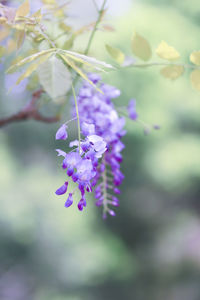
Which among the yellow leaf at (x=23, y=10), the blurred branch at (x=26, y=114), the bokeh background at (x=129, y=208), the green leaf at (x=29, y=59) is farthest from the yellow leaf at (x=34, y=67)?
the bokeh background at (x=129, y=208)

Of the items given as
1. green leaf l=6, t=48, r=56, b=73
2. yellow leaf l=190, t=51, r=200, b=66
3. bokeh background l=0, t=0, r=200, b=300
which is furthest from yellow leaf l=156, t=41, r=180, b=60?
bokeh background l=0, t=0, r=200, b=300

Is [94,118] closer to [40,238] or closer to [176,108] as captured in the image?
[176,108]

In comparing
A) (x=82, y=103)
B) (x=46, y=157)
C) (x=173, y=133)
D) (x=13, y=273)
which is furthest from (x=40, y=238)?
(x=82, y=103)

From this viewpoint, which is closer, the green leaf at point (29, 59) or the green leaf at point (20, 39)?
the green leaf at point (29, 59)

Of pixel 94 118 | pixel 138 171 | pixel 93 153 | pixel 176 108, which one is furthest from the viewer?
pixel 138 171

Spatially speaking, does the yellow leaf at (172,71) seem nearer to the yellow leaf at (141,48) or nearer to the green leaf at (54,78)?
the yellow leaf at (141,48)

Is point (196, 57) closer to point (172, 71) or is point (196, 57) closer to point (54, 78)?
point (172, 71)

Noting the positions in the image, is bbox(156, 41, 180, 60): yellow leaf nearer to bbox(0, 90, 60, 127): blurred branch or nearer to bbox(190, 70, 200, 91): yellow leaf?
bbox(190, 70, 200, 91): yellow leaf

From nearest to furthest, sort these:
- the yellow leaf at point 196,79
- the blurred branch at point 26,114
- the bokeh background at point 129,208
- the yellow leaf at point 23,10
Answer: the yellow leaf at point 23,10
the yellow leaf at point 196,79
the blurred branch at point 26,114
the bokeh background at point 129,208
